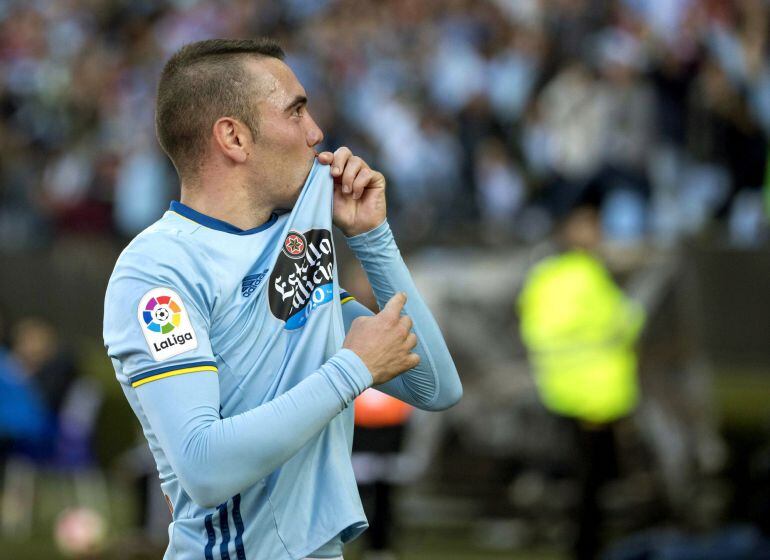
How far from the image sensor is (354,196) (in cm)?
289

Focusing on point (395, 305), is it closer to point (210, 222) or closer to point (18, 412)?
point (210, 222)

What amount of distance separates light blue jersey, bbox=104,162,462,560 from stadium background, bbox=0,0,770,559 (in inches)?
218

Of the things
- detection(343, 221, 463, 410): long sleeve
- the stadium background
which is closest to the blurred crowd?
the stadium background

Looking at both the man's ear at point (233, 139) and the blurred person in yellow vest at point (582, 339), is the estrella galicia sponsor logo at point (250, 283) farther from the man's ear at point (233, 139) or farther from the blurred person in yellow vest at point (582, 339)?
the blurred person in yellow vest at point (582, 339)

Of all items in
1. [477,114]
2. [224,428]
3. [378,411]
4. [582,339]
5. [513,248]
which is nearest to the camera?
[224,428]

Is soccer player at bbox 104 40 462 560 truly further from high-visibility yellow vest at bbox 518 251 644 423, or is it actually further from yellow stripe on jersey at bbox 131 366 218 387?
high-visibility yellow vest at bbox 518 251 644 423

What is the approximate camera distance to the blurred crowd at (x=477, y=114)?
11.2 m

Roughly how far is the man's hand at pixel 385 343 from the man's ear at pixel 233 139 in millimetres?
447

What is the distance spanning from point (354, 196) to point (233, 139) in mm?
314

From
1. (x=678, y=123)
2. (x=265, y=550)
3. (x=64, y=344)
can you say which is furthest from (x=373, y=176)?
(x=64, y=344)

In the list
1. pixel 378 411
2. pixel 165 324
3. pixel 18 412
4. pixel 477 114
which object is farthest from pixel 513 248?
pixel 165 324

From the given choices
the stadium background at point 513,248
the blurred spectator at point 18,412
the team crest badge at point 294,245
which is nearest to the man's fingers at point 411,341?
the team crest badge at point 294,245

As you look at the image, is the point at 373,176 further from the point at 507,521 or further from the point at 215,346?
the point at 507,521

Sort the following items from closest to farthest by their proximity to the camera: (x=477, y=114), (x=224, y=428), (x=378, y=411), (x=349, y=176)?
(x=224, y=428), (x=349, y=176), (x=378, y=411), (x=477, y=114)
